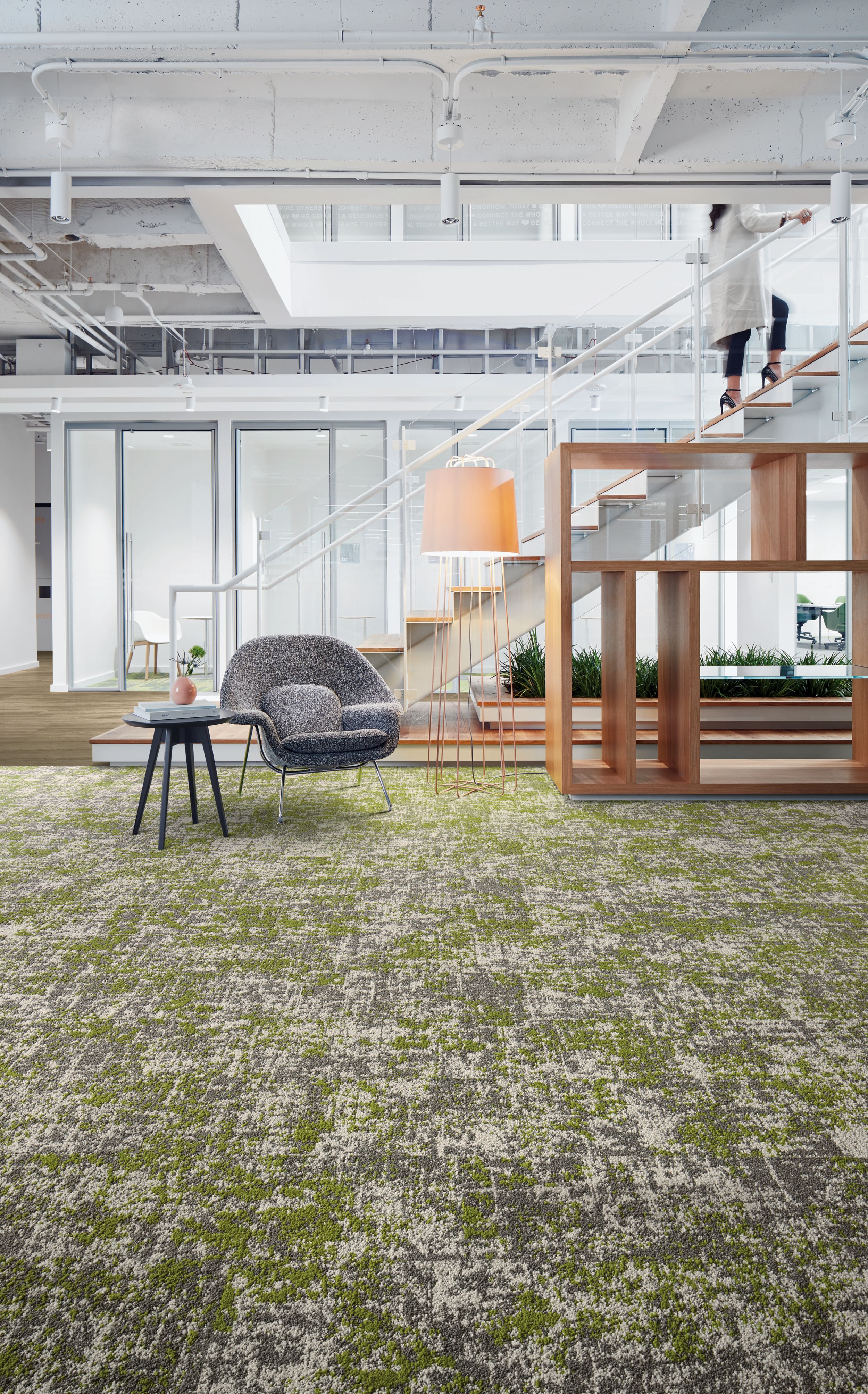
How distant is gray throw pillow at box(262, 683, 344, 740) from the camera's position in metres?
4.71

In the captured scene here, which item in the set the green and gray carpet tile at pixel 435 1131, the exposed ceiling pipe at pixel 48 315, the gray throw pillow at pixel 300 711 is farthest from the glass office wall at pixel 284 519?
the green and gray carpet tile at pixel 435 1131

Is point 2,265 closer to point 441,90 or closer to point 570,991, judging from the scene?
point 441,90

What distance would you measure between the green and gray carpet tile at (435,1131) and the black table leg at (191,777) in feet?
2.69

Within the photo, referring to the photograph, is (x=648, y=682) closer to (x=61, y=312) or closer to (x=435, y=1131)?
(x=435, y=1131)

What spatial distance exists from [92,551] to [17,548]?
8.51ft

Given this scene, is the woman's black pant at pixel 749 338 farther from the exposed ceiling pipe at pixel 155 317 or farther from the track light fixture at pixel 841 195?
the exposed ceiling pipe at pixel 155 317

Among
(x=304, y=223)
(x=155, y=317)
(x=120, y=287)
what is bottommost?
(x=120, y=287)

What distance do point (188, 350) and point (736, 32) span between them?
6.94m

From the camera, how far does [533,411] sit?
6336 millimetres

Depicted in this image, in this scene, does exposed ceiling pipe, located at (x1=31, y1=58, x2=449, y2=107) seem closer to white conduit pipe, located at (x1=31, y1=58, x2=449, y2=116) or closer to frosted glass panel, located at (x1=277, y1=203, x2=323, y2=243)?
white conduit pipe, located at (x1=31, y1=58, x2=449, y2=116)

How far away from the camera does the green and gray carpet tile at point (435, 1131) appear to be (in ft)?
4.23

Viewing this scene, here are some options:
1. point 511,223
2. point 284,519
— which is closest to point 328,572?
point 284,519

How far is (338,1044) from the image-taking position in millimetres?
2137

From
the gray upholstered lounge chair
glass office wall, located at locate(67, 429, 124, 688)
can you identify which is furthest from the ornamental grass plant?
glass office wall, located at locate(67, 429, 124, 688)
